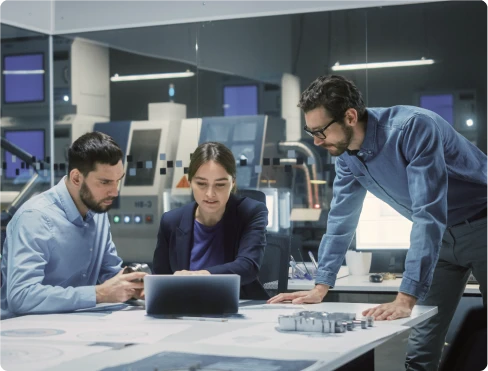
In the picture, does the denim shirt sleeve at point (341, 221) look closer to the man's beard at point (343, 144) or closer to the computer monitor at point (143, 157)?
the man's beard at point (343, 144)

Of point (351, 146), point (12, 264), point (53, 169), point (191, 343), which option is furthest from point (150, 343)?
point (53, 169)

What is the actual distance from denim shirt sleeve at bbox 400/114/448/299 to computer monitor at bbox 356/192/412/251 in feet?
5.85

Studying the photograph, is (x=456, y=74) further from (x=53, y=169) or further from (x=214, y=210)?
(x=53, y=169)

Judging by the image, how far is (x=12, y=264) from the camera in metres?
2.63

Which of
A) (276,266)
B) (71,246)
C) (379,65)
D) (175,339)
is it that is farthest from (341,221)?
(379,65)

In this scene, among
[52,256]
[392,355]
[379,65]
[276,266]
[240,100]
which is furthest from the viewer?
[240,100]

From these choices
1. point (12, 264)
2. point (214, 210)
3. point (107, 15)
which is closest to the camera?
point (12, 264)

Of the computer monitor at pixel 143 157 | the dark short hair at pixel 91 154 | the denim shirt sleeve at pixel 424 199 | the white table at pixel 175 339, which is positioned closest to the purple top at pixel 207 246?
the dark short hair at pixel 91 154

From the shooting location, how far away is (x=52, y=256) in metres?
2.74

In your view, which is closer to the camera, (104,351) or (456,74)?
(104,351)

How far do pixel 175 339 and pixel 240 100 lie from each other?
154 inches

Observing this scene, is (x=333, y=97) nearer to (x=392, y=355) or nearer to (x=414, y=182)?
(x=414, y=182)

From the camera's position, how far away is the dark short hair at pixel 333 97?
2.66 meters

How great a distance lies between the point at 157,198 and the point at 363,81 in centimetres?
178
